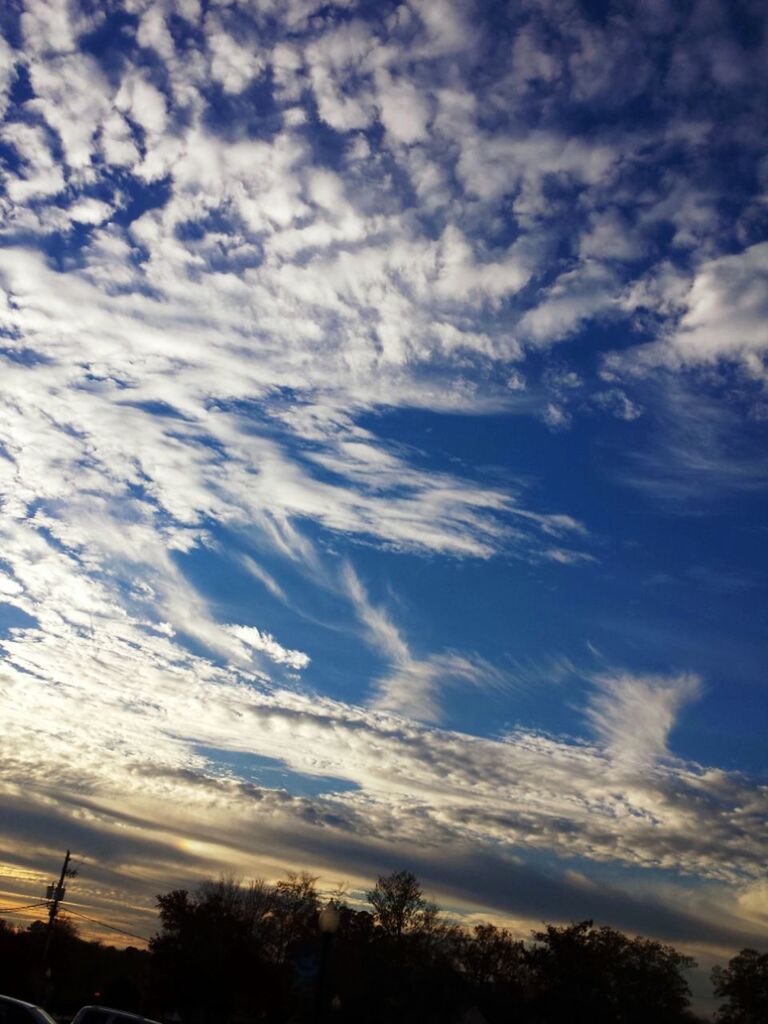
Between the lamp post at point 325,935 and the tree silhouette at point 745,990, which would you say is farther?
the tree silhouette at point 745,990

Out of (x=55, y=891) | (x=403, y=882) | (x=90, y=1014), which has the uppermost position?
(x=403, y=882)

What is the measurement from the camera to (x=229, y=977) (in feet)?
180

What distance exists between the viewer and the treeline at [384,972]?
55.9 metres

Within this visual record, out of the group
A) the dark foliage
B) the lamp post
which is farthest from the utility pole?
the lamp post

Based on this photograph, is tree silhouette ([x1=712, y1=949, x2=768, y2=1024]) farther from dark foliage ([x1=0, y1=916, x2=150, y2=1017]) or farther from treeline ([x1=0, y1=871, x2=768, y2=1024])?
dark foliage ([x1=0, y1=916, x2=150, y2=1017])

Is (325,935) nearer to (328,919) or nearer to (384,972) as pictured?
(328,919)

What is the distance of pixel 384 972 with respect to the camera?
221 feet

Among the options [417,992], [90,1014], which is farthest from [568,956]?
[90,1014]

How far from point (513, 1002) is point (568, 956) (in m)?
16.8

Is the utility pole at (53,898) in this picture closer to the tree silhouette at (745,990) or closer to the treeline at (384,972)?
the treeline at (384,972)

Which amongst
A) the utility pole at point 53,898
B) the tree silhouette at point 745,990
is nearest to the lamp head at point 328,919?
the utility pole at point 53,898

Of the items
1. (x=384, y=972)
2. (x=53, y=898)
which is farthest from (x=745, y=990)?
(x=53, y=898)

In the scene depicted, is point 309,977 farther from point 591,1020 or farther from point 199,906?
point 591,1020

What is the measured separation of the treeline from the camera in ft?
183
